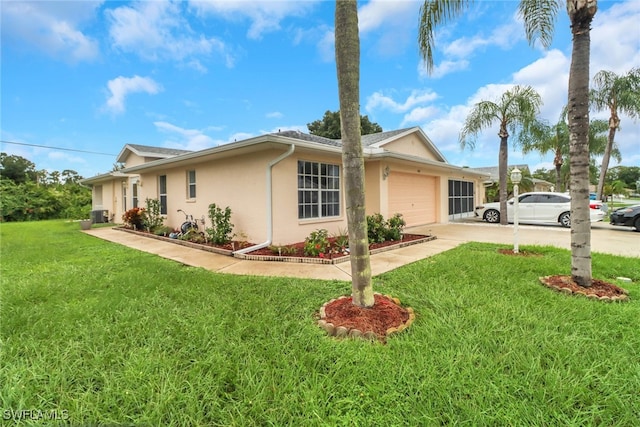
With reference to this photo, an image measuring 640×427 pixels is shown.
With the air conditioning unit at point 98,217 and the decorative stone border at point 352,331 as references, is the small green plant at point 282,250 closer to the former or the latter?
the decorative stone border at point 352,331

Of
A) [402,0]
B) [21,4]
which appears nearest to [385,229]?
[402,0]

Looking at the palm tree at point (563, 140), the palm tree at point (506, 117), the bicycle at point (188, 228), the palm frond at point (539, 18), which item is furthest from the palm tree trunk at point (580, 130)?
the palm tree at point (563, 140)

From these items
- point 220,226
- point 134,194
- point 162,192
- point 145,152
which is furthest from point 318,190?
point 145,152

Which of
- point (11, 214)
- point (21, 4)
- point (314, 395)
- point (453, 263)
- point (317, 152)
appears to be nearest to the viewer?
point (314, 395)

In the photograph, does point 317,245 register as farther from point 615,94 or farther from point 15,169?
point 15,169

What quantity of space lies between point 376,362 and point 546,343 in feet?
5.19

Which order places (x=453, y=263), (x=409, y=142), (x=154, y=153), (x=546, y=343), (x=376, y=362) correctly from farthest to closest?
(x=154, y=153)
(x=409, y=142)
(x=453, y=263)
(x=546, y=343)
(x=376, y=362)

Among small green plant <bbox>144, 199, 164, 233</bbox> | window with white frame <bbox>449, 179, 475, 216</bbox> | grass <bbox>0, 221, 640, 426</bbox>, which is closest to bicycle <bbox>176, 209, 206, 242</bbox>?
small green plant <bbox>144, 199, 164, 233</bbox>

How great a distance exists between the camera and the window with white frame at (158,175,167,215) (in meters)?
11.3

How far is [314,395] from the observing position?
1924mm

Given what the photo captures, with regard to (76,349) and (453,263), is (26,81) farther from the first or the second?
(453,263)

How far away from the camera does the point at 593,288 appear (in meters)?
3.87

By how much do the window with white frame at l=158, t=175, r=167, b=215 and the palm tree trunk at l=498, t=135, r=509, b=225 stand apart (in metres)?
14.4

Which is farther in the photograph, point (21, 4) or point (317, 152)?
point (317, 152)
